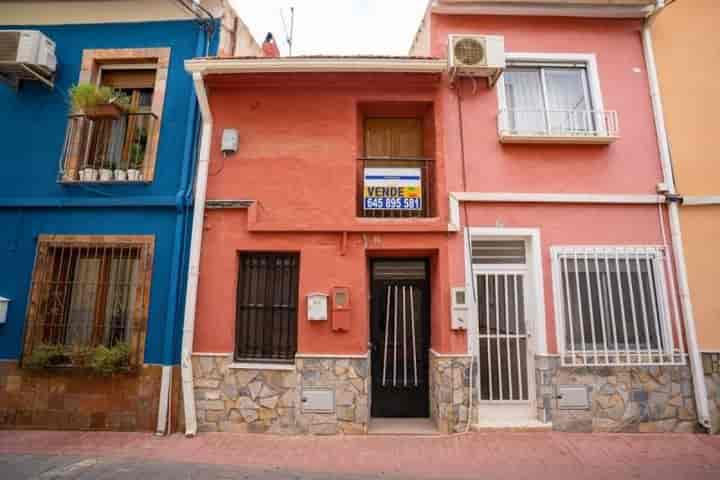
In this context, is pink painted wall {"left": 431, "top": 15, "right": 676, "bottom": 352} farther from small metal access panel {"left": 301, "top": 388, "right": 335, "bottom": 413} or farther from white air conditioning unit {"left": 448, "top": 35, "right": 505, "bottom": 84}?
small metal access panel {"left": 301, "top": 388, "right": 335, "bottom": 413}

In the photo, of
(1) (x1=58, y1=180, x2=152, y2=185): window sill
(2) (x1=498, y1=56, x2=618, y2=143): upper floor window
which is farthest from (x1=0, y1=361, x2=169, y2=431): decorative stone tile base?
(2) (x1=498, y1=56, x2=618, y2=143): upper floor window

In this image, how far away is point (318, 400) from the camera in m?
5.08

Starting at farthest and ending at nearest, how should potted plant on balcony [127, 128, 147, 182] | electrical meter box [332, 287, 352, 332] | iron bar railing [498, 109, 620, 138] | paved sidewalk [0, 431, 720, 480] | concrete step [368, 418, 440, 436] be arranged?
potted plant on balcony [127, 128, 147, 182], iron bar railing [498, 109, 620, 138], electrical meter box [332, 287, 352, 332], concrete step [368, 418, 440, 436], paved sidewalk [0, 431, 720, 480]

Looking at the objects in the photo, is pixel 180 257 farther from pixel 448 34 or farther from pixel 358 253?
pixel 448 34

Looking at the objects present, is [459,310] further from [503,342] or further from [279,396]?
[279,396]

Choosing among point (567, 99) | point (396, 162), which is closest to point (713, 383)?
point (567, 99)

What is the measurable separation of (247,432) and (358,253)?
3.09m

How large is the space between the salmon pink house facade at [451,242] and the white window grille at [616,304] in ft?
0.09

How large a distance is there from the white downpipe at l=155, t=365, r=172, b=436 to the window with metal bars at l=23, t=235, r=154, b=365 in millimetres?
615

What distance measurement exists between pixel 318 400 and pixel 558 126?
588 cm

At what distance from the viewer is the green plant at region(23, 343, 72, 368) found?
5.15m

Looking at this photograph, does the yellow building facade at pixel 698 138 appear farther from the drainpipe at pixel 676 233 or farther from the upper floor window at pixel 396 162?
the upper floor window at pixel 396 162

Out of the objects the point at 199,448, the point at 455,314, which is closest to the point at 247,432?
the point at 199,448

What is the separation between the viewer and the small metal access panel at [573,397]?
5055 mm
